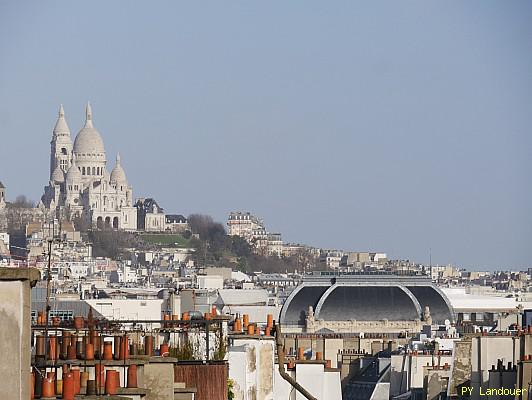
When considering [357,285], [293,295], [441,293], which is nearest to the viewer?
[293,295]

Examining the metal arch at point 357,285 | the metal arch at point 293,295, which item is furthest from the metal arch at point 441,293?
the metal arch at point 293,295

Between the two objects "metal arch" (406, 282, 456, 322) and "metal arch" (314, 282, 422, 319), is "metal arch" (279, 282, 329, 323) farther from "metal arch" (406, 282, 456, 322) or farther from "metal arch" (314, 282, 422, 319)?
"metal arch" (406, 282, 456, 322)

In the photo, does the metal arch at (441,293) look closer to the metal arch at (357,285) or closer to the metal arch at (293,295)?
the metal arch at (357,285)

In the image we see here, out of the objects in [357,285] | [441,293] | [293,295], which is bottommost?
[293,295]

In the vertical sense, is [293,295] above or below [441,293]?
below

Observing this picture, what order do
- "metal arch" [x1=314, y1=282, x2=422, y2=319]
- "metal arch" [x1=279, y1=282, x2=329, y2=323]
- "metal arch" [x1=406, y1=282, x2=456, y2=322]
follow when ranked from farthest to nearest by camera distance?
"metal arch" [x1=314, y1=282, x2=422, y2=319] < "metal arch" [x1=406, y1=282, x2=456, y2=322] < "metal arch" [x1=279, y1=282, x2=329, y2=323]

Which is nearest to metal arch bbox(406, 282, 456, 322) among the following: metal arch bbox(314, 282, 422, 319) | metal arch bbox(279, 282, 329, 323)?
metal arch bbox(314, 282, 422, 319)

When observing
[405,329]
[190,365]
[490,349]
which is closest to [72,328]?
[190,365]

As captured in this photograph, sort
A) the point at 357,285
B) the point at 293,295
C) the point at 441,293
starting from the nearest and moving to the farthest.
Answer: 1. the point at 293,295
2. the point at 441,293
3. the point at 357,285

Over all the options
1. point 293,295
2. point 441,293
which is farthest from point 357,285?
point 293,295

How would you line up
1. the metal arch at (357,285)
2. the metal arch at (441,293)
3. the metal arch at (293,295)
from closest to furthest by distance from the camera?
1. the metal arch at (293,295)
2. the metal arch at (441,293)
3. the metal arch at (357,285)

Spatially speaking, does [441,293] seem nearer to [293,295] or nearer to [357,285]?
[357,285]

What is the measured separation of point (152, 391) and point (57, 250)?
155m

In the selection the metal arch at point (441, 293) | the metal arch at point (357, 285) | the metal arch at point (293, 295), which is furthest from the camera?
the metal arch at point (357, 285)
